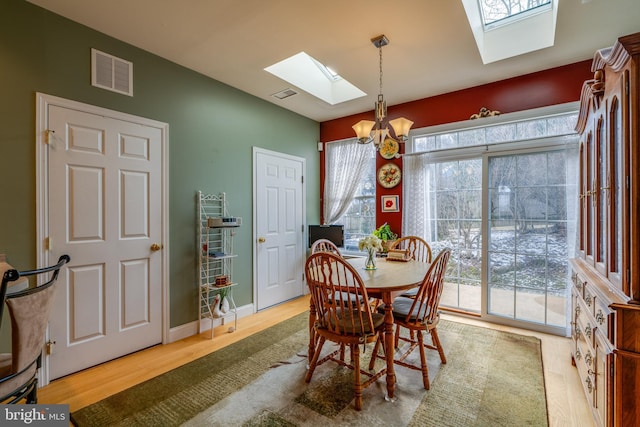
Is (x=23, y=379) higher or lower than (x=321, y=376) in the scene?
higher

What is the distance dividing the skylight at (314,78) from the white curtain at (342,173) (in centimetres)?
80

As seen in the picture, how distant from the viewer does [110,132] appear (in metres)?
2.51

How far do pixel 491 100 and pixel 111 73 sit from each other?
12.7 ft

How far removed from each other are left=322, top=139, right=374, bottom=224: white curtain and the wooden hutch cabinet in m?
2.72

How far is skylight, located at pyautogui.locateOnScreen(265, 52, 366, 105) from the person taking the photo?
3.33m

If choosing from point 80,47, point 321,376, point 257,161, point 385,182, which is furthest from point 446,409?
point 80,47

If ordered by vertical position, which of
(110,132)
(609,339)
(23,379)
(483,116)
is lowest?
(23,379)

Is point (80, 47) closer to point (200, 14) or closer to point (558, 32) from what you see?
point (200, 14)

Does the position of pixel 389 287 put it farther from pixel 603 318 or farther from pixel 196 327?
pixel 196 327

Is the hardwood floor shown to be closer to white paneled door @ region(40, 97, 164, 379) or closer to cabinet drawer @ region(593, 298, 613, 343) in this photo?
white paneled door @ region(40, 97, 164, 379)

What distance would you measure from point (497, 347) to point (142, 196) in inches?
142

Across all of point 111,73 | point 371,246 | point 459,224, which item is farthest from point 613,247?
point 111,73

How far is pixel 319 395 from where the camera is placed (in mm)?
2002

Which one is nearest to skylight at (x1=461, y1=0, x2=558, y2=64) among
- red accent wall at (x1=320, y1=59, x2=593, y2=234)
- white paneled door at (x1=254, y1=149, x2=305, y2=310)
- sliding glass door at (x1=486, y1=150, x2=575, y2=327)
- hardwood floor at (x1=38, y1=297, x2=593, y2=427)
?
red accent wall at (x1=320, y1=59, x2=593, y2=234)
